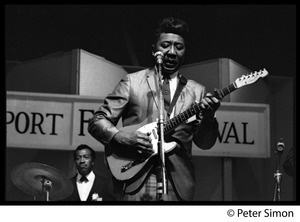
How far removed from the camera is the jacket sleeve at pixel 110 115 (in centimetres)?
851

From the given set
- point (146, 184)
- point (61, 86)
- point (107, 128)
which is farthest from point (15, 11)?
point (146, 184)

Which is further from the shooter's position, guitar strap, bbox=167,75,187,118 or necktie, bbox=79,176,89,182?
necktie, bbox=79,176,89,182

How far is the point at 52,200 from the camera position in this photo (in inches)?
335

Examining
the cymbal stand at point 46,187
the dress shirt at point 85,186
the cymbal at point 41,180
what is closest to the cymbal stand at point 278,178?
the dress shirt at point 85,186

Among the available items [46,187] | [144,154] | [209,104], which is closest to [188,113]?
[209,104]

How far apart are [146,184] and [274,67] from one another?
1.65 metres

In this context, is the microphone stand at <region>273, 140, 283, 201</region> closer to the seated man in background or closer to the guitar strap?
the guitar strap

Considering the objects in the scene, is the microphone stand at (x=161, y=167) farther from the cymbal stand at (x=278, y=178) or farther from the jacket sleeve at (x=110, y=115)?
the cymbal stand at (x=278, y=178)

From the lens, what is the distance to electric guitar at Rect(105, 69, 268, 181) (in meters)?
8.35

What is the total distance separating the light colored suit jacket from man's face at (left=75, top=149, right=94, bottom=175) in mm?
244

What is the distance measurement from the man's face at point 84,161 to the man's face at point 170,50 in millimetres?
982

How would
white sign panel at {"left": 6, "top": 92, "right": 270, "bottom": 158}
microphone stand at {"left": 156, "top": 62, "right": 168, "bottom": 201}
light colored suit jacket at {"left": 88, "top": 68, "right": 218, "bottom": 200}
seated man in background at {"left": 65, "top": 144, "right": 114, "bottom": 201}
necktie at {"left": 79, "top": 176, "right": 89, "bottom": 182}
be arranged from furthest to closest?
white sign panel at {"left": 6, "top": 92, "right": 270, "bottom": 158}
necktie at {"left": 79, "top": 176, "right": 89, "bottom": 182}
seated man in background at {"left": 65, "top": 144, "right": 114, "bottom": 201}
light colored suit jacket at {"left": 88, "top": 68, "right": 218, "bottom": 200}
microphone stand at {"left": 156, "top": 62, "right": 168, "bottom": 201}

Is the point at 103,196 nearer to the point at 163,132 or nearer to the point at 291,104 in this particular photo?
the point at 163,132

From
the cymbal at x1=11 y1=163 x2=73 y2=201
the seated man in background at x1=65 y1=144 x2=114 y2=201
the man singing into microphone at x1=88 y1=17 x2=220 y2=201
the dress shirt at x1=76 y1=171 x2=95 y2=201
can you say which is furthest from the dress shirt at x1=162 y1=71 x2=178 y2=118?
the cymbal at x1=11 y1=163 x2=73 y2=201
